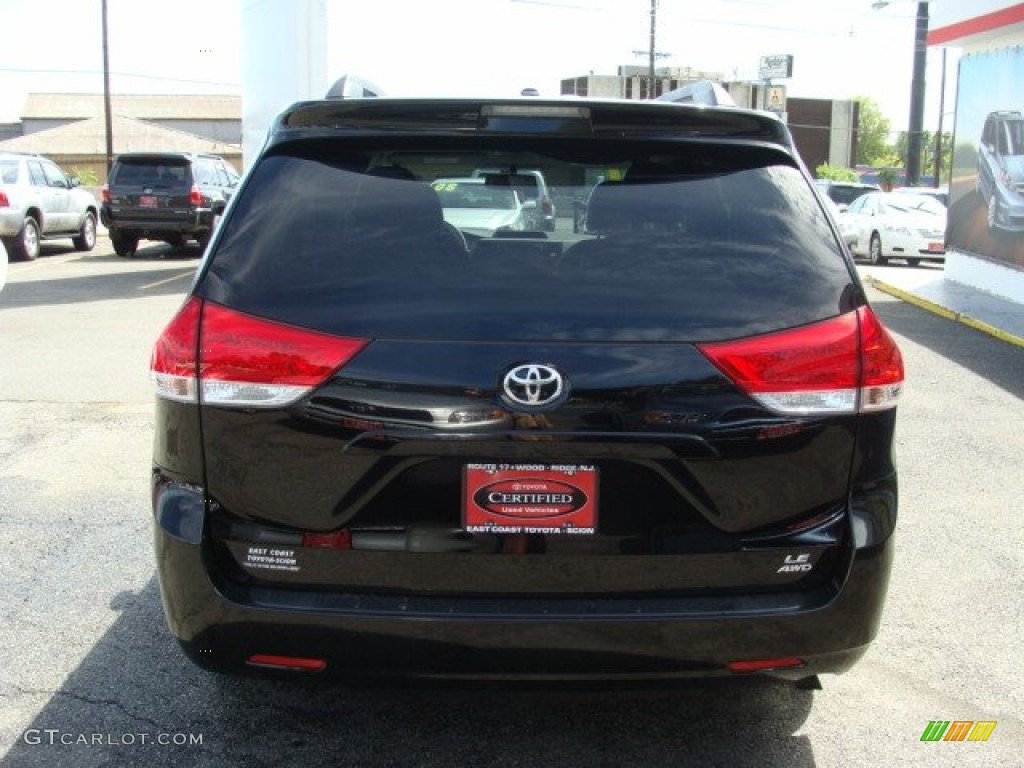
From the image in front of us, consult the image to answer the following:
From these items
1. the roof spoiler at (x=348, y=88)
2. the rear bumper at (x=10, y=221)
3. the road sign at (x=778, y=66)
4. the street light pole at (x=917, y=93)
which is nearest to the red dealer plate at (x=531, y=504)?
the roof spoiler at (x=348, y=88)

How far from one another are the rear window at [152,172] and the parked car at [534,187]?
18.1m

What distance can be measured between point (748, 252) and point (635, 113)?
484mm

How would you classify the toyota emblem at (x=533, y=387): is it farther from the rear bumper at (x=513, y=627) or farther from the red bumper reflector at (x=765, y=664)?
the red bumper reflector at (x=765, y=664)

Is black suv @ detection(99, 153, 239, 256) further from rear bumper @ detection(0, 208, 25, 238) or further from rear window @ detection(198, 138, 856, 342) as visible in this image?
rear window @ detection(198, 138, 856, 342)

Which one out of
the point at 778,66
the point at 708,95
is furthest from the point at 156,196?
the point at 778,66

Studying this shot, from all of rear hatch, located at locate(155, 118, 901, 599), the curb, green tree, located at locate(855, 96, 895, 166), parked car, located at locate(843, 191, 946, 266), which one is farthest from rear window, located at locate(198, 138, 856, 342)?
green tree, located at locate(855, 96, 895, 166)

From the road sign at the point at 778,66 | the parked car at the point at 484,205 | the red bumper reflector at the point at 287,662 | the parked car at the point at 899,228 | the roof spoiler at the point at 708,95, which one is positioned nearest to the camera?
the red bumper reflector at the point at 287,662

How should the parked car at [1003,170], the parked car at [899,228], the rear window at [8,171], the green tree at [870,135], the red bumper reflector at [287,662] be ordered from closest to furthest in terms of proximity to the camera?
the red bumper reflector at [287,662] → the parked car at [1003,170] → the rear window at [8,171] → the parked car at [899,228] → the green tree at [870,135]

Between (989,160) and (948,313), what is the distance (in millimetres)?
3182

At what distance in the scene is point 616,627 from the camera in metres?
2.61

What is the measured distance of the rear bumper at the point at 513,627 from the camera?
2609 mm

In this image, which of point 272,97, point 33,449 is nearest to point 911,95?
point 272,97

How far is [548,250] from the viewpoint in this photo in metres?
2.82

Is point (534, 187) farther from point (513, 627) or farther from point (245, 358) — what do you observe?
point (513, 627)
